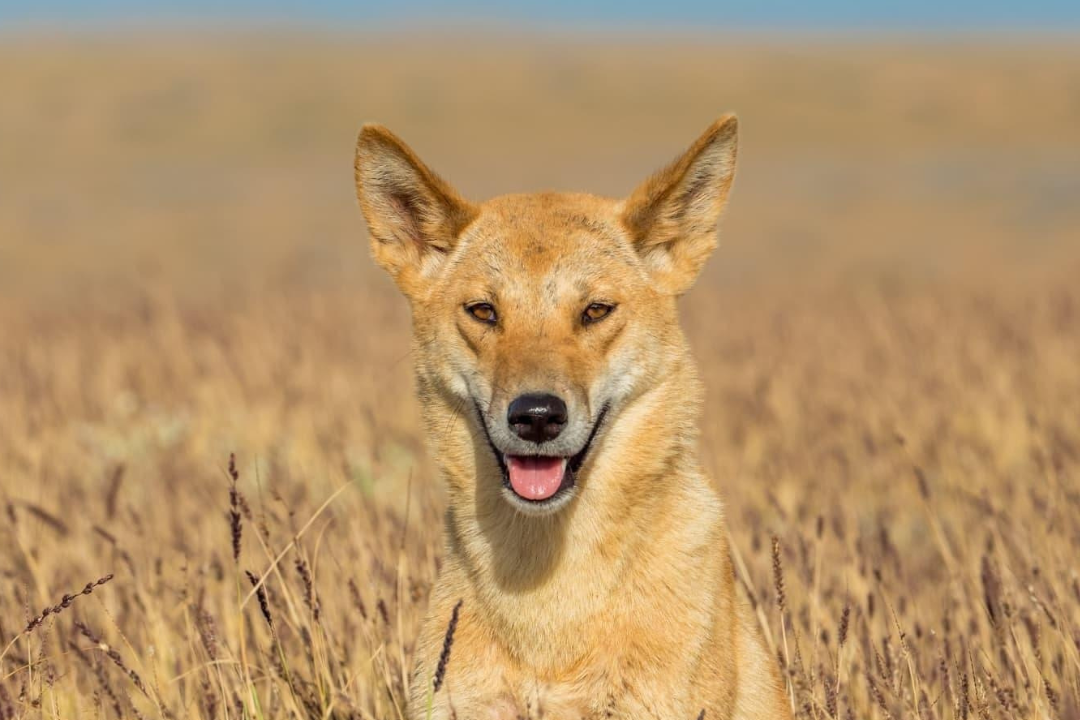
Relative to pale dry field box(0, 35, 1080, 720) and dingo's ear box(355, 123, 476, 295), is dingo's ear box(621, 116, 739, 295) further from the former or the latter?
pale dry field box(0, 35, 1080, 720)

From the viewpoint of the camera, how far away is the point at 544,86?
71.2 metres

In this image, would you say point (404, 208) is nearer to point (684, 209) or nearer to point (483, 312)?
point (483, 312)

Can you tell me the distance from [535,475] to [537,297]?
663 mm

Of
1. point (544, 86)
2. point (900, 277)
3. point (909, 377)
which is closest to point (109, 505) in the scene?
point (909, 377)

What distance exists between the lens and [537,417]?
4.00 metres

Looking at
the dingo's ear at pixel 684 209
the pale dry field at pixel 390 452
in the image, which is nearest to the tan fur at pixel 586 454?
the dingo's ear at pixel 684 209

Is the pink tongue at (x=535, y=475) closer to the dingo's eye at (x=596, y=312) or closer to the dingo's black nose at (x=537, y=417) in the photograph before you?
the dingo's black nose at (x=537, y=417)

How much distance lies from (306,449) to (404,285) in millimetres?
4258

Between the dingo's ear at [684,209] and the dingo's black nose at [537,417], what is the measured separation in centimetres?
90

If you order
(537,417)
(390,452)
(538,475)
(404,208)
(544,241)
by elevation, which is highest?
(404,208)

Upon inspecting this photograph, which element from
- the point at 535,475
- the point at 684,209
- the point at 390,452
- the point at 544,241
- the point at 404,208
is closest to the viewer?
the point at 535,475

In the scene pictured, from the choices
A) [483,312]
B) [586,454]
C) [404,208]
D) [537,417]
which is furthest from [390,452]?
[537,417]

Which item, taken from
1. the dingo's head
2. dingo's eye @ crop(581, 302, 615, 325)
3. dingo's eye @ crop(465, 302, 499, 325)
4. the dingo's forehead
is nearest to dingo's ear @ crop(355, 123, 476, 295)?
the dingo's head

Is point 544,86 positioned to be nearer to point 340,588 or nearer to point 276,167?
point 276,167
